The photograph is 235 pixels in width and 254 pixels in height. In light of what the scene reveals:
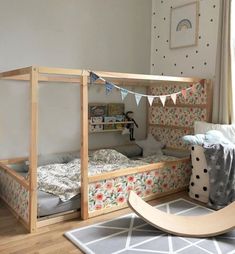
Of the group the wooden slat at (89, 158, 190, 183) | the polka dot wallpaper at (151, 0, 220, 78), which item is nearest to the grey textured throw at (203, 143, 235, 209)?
the wooden slat at (89, 158, 190, 183)

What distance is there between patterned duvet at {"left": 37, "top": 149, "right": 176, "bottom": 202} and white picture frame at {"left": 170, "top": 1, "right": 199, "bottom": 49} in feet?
5.30

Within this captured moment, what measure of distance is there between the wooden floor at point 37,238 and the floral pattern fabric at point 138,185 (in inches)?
6.0

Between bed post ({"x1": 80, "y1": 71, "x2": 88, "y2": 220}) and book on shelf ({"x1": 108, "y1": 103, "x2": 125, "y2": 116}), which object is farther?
book on shelf ({"x1": 108, "y1": 103, "x2": 125, "y2": 116})

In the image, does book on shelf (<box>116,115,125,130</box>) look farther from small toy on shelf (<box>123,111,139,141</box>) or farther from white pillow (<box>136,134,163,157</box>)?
white pillow (<box>136,134,163,157</box>)

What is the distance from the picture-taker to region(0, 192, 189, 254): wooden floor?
2.16 m

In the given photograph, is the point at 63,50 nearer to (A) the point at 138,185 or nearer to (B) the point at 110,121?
(B) the point at 110,121

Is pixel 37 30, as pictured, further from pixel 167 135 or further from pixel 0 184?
pixel 167 135

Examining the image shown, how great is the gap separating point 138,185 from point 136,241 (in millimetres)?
851

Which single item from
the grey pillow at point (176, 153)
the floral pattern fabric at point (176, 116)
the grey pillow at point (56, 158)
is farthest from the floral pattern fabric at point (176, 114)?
the grey pillow at point (56, 158)

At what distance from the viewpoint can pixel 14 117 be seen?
11.1 ft

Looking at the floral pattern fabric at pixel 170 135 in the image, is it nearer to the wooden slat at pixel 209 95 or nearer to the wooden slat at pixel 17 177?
the wooden slat at pixel 209 95

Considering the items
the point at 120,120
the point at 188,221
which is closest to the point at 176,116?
the point at 120,120

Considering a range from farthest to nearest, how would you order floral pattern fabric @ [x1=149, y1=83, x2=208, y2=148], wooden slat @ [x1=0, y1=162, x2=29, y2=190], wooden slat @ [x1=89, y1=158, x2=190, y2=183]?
floral pattern fabric @ [x1=149, y1=83, x2=208, y2=148], wooden slat @ [x1=89, y1=158, x2=190, y2=183], wooden slat @ [x1=0, y1=162, x2=29, y2=190]

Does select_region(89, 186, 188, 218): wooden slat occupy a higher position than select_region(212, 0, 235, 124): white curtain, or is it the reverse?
select_region(212, 0, 235, 124): white curtain
